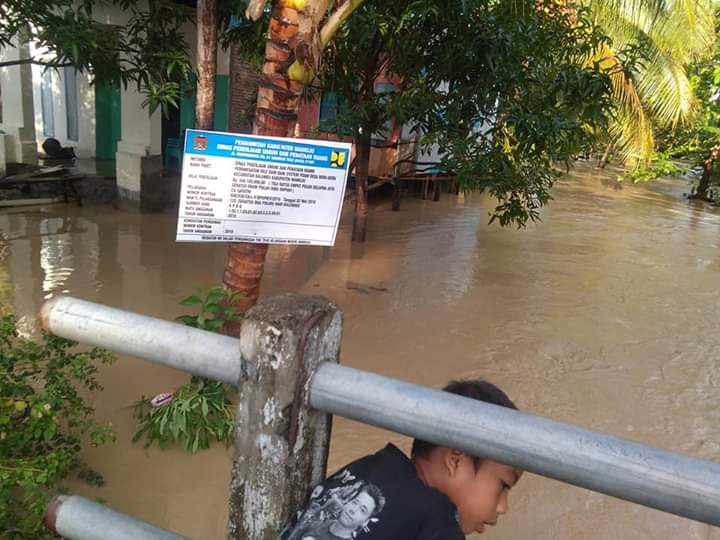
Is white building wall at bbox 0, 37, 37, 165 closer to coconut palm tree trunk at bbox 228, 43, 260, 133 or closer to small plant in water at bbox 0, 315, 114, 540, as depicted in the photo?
coconut palm tree trunk at bbox 228, 43, 260, 133

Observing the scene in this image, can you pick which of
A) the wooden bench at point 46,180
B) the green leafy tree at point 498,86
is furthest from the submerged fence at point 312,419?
the wooden bench at point 46,180

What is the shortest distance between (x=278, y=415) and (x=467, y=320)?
517 centimetres

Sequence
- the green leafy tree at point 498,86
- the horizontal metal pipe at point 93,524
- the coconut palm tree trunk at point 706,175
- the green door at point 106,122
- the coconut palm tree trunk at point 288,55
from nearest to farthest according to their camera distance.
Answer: the horizontal metal pipe at point 93,524 < the coconut palm tree trunk at point 288,55 < the green leafy tree at point 498,86 < the green door at point 106,122 < the coconut palm tree trunk at point 706,175

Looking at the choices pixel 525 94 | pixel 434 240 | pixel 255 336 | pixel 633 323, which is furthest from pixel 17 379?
pixel 434 240

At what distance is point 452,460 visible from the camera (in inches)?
55.6

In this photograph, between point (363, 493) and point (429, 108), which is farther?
point (429, 108)

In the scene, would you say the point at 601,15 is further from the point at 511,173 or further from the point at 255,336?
the point at 255,336

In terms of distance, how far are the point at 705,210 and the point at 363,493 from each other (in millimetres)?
17199

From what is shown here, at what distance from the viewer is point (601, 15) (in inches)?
428

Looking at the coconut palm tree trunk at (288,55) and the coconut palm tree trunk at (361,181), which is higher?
the coconut palm tree trunk at (288,55)

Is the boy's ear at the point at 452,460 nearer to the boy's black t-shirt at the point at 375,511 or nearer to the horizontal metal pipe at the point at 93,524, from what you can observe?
the boy's black t-shirt at the point at 375,511

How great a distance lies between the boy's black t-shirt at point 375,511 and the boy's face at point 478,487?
0.12m

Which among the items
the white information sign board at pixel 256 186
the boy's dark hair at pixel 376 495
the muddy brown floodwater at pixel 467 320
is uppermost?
the white information sign board at pixel 256 186

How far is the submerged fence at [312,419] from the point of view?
0.90 metres
